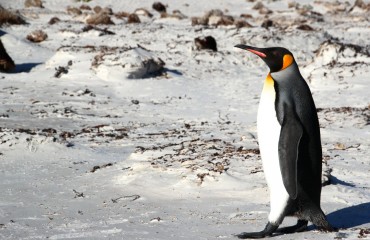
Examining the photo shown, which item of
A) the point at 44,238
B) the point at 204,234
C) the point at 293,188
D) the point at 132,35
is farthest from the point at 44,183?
the point at 132,35

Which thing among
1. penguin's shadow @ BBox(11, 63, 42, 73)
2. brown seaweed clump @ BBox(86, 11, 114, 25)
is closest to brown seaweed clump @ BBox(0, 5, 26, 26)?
brown seaweed clump @ BBox(86, 11, 114, 25)

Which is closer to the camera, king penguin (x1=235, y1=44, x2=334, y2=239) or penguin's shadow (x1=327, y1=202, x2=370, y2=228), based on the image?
king penguin (x1=235, y1=44, x2=334, y2=239)

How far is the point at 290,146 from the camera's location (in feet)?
13.2

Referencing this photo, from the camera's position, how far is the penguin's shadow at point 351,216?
14.4 feet

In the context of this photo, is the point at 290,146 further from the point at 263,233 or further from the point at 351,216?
the point at 351,216

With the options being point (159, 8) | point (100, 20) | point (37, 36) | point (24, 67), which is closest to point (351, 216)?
point (24, 67)

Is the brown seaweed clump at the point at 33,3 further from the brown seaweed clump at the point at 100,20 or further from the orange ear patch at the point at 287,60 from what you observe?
the orange ear patch at the point at 287,60

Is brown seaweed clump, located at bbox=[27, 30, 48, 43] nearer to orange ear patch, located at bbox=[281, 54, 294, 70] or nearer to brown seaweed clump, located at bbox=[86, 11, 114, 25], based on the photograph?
brown seaweed clump, located at bbox=[86, 11, 114, 25]

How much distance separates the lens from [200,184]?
573cm

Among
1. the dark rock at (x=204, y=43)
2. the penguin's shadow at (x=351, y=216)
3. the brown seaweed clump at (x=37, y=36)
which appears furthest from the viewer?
the brown seaweed clump at (x=37, y=36)

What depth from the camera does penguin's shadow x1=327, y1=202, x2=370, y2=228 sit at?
4398 mm

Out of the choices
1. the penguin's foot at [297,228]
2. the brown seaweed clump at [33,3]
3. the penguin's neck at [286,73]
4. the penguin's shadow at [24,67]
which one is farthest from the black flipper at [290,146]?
the brown seaweed clump at [33,3]

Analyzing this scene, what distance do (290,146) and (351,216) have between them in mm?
986

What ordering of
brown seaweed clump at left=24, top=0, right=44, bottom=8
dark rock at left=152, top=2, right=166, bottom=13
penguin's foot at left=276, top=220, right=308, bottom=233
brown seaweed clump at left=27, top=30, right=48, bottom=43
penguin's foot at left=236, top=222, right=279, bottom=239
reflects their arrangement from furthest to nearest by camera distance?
dark rock at left=152, top=2, right=166, bottom=13 < brown seaweed clump at left=24, top=0, right=44, bottom=8 < brown seaweed clump at left=27, top=30, right=48, bottom=43 < penguin's foot at left=276, top=220, right=308, bottom=233 < penguin's foot at left=236, top=222, right=279, bottom=239
